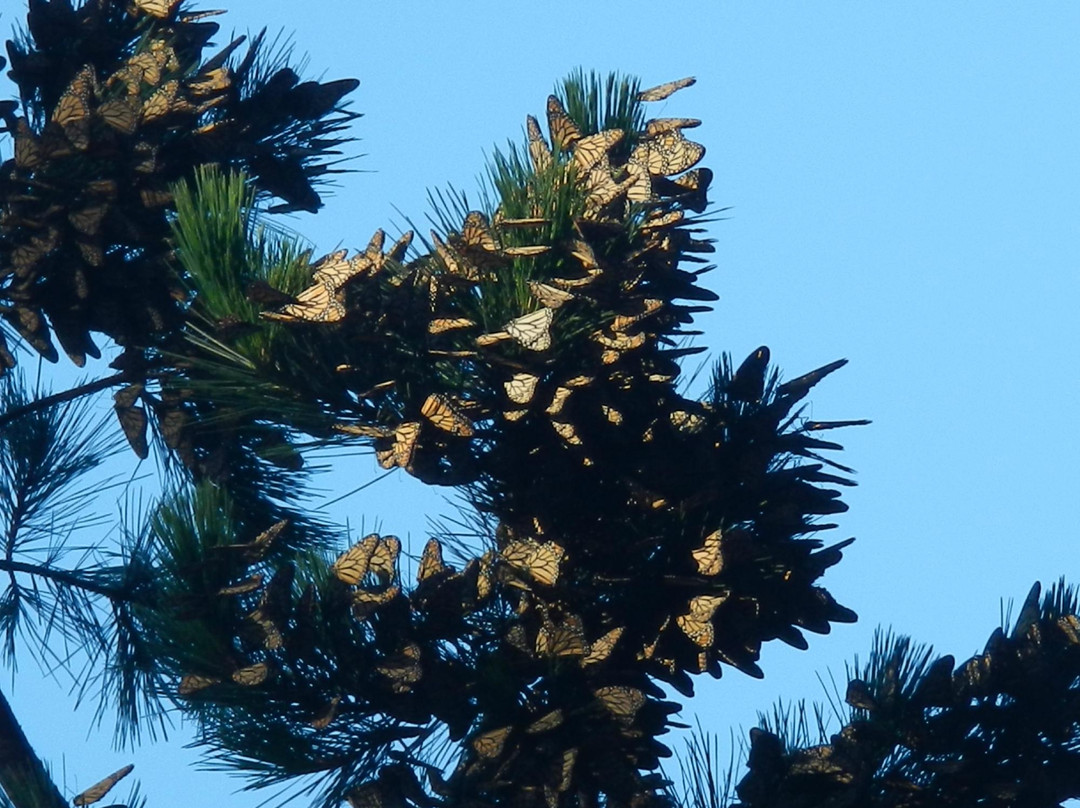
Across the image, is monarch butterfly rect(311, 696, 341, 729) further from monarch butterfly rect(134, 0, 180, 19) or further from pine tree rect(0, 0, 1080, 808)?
monarch butterfly rect(134, 0, 180, 19)

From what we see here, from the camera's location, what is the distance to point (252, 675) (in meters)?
1.51

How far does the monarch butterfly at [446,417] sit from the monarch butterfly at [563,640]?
0.22 m

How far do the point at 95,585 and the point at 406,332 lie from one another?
31.8 inches

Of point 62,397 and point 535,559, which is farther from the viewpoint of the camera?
point 62,397

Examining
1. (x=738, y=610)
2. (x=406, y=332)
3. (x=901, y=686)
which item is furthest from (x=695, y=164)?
(x=901, y=686)

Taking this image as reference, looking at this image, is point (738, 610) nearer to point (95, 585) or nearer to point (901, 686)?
point (901, 686)

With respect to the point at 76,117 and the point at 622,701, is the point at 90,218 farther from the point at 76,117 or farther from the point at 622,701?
the point at 622,701

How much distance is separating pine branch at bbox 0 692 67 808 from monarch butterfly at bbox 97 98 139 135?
0.68m

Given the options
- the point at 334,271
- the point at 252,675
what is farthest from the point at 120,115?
the point at 252,675

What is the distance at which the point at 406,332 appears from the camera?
1597 mm

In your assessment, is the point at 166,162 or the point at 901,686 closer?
the point at 901,686

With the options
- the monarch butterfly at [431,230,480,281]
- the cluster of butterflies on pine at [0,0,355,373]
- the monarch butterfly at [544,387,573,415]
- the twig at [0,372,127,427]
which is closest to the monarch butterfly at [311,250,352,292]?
the monarch butterfly at [431,230,480,281]

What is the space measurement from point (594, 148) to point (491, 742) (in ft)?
1.97

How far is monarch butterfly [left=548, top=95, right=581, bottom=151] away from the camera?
5.64 feet
